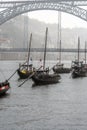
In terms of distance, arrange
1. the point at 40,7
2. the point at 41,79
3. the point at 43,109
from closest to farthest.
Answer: the point at 43,109 → the point at 41,79 → the point at 40,7

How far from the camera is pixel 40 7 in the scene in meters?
98.7

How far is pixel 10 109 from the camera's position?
115ft

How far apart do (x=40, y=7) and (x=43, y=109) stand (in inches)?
2590

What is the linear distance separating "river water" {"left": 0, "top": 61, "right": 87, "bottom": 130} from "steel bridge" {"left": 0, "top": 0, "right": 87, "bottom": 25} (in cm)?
4826

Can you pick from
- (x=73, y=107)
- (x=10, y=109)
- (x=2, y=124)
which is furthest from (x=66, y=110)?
(x=2, y=124)

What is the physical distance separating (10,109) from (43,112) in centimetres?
296

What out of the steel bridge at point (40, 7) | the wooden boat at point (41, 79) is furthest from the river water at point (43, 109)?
the steel bridge at point (40, 7)

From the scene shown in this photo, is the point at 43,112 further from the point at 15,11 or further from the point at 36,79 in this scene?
the point at 15,11

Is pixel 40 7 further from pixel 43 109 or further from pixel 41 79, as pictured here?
pixel 43 109

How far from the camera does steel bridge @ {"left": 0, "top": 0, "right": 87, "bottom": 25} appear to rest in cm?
9575

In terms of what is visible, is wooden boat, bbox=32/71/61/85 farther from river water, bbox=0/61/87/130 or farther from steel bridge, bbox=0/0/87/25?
steel bridge, bbox=0/0/87/25

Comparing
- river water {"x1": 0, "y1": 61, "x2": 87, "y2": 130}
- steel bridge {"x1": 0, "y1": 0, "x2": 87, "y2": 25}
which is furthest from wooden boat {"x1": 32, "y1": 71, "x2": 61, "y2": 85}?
steel bridge {"x1": 0, "y1": 0, "x2": 87, "y2": 25}

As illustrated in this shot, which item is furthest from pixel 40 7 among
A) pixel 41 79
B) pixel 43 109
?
pixel 43 109

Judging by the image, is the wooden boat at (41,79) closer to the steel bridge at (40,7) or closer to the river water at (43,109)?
the river water at (43,109)
